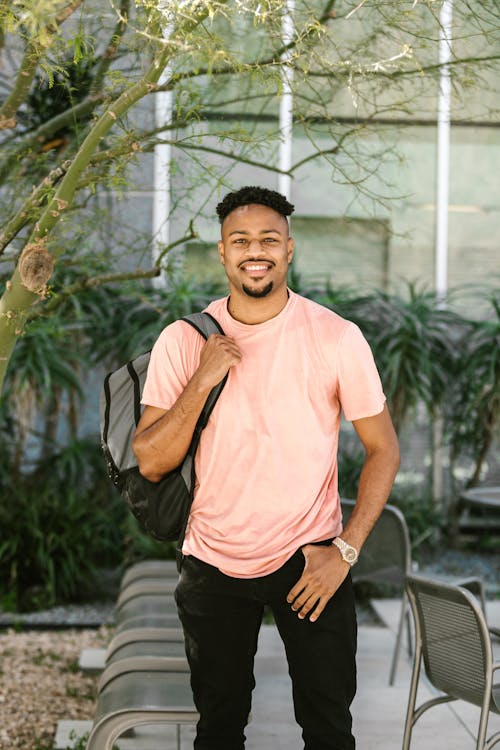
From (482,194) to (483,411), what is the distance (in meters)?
2.29

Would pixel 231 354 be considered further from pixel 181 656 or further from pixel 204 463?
pixel 181 656

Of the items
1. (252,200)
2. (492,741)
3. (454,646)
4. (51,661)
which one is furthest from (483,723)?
(51,661)

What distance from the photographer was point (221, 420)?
9.02 feet

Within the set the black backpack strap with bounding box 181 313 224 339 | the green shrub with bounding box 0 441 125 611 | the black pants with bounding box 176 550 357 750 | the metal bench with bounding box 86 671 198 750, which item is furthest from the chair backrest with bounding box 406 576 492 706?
the green shrub with bounding box 0 441 125 611

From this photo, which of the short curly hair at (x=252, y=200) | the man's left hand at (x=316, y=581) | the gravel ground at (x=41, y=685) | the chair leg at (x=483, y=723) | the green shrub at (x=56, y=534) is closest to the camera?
the man's left hand at (x=316, y=581)

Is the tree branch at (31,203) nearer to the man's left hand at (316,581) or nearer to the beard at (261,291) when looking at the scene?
the beard at (261,291)

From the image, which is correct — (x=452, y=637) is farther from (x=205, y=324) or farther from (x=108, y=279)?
(x=108, y=279)

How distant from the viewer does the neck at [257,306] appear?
111 inches

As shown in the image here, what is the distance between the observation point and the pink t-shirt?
269 centimetres

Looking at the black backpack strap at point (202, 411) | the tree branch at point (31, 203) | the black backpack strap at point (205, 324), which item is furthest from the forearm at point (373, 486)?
the tree branch at point (31, 203)

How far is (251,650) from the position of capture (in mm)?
2783

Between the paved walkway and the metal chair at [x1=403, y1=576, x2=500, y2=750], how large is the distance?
0.82m

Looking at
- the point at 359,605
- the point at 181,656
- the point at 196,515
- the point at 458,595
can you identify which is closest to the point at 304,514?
the point at 196,515

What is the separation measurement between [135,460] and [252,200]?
0.78 metres
